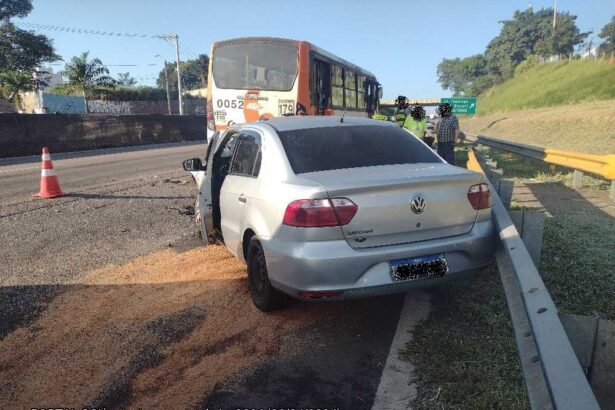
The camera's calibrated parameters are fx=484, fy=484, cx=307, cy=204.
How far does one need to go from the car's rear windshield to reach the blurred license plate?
873 millimetres

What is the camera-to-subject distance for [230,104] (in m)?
11.9

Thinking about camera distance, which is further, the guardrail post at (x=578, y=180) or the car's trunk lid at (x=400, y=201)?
the guardrail post at (x=578, y=180)

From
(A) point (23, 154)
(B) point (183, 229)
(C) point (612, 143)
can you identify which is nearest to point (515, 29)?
(C) point (612, 143)

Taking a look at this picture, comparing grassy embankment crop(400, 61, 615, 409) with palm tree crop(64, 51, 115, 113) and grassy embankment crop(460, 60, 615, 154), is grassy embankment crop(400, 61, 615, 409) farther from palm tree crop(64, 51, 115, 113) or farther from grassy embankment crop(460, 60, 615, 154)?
palm tree crop(64, 51, 115, 113)

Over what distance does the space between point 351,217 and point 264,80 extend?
892 centimetres

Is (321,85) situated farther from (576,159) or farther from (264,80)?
(576,159)

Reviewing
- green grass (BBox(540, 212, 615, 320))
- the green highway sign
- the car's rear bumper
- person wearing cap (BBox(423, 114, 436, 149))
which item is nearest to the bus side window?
person wearing cap (BBox(423, 114, 436, 149))

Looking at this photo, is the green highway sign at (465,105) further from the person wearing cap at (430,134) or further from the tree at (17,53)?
the tree at (17,53)

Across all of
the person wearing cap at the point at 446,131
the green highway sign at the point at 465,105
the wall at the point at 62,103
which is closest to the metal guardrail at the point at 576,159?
the person wearing cap at the point at 446,131

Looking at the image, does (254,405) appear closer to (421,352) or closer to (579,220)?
(421,352)

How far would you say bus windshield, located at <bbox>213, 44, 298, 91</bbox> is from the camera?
37.1ft

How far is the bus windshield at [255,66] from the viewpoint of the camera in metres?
11.3

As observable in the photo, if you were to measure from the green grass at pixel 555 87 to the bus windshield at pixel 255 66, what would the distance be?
28.0 m

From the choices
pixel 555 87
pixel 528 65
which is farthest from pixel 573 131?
pixel 528 65
